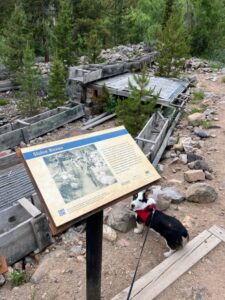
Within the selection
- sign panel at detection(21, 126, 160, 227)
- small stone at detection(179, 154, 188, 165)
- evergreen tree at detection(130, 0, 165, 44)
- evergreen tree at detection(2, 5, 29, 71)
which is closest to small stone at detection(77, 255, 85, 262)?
sign panel at detection(21, 126, 160, 227)

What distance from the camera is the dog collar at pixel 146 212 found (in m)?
5.29

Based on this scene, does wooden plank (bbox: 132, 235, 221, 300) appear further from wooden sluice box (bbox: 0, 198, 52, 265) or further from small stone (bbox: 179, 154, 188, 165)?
small stone (bbox: 179, 154, 188, 165)

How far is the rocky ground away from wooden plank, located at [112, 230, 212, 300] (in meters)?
0.26

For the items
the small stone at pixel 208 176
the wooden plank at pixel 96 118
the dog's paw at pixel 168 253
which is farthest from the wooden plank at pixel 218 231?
the wooden plank at pixel 96 118

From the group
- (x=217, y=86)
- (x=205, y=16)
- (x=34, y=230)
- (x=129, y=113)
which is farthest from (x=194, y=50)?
(x=34, y=230)

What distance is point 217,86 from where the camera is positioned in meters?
17.1

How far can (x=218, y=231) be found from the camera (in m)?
5.57

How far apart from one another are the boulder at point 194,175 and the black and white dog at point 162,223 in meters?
2.25

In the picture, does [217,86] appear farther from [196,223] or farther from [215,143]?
[196,223]

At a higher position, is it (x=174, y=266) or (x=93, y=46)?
(x=93, y=46)

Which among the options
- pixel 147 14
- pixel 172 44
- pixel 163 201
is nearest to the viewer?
pixel 163 201

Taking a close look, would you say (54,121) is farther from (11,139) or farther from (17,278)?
(17,278)

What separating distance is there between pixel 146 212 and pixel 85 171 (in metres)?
2.48

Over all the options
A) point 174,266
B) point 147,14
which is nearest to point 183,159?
point 174,266
